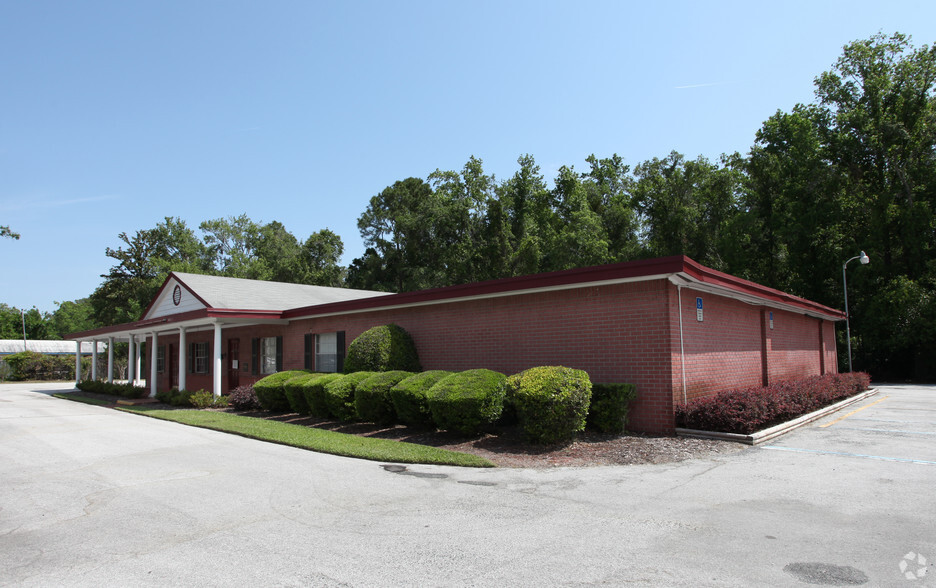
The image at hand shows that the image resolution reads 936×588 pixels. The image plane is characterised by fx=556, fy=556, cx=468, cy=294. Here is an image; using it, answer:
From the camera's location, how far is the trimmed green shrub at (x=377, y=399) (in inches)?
460

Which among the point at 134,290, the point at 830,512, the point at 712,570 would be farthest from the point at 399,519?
the point at 134,290

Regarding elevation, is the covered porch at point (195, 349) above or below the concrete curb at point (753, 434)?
above

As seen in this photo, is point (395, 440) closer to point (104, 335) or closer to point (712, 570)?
point (712, 570)

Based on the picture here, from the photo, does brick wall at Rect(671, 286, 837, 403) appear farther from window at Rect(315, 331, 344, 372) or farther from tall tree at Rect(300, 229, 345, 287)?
tall tree at Rect(300, 229, 345, 287)

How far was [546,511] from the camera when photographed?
5816 mm

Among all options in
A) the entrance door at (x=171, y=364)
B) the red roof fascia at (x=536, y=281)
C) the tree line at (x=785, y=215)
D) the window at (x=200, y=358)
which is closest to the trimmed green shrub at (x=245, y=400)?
the red roof fascia at (x=536, y=281)

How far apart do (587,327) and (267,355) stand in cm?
1391

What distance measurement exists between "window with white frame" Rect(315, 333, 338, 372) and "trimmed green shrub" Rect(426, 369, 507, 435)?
8.36 m

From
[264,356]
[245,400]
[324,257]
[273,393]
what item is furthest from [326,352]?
[324,257]

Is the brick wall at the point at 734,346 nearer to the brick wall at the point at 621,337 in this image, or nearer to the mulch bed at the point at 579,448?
the brick wall at the point at 621,337

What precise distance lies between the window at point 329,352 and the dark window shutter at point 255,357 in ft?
11.5

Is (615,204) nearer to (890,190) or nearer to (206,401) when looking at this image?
(890,190)

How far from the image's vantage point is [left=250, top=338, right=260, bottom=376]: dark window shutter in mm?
20750

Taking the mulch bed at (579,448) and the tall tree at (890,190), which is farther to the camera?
the tall tree at (890,190)
